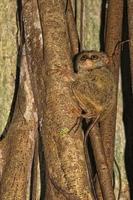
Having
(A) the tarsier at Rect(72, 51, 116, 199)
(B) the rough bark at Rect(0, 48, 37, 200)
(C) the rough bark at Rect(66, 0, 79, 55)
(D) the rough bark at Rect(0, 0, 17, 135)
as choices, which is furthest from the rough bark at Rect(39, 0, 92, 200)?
(D) the rough bark at Rect(0, 0, 17, 135)

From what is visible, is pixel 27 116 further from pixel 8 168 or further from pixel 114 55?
pixel 114 55

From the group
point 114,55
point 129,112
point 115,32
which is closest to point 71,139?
point 114,55

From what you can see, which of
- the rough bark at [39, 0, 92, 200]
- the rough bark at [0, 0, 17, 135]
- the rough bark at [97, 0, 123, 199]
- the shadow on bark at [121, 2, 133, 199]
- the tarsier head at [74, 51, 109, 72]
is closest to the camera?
the rough bark at [39, 0, 92, 200]

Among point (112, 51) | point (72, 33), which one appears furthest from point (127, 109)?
point (72, 33)

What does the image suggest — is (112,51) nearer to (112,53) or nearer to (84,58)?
(112,53)

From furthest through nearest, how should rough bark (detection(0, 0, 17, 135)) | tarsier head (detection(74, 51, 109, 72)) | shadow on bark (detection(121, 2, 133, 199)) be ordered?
shadow on bark (detection(121, 2, 133, 199))
rough bark (detection(0, 0, 17, 135))
tarsier head (detection(74, 51, 109, 72))

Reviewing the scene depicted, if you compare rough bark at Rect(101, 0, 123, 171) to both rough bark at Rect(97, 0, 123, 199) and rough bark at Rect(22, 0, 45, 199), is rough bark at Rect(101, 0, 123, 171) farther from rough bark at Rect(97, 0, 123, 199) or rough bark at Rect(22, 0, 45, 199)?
rough bark at Rect(22, 0, 45, 199)

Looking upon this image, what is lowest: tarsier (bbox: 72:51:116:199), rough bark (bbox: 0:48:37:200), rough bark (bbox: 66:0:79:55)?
rough bark (bbox: 0:48:37:200)

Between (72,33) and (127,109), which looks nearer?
(72,33)
